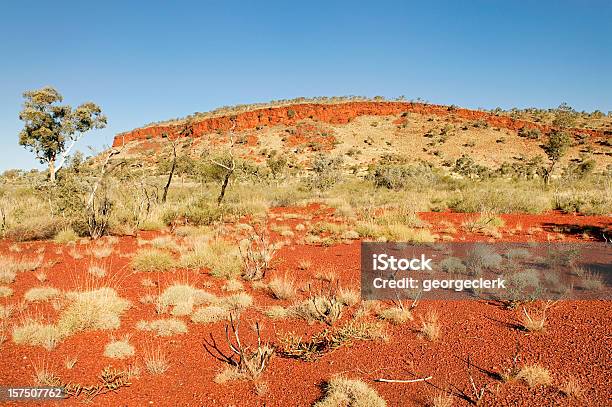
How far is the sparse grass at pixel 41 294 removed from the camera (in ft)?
21.0

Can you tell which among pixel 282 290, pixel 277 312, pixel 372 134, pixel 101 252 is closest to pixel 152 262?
pixel 101 252

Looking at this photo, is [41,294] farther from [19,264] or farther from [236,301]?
[236,301]

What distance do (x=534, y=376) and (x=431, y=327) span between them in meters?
1.33

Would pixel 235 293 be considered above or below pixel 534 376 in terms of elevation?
below

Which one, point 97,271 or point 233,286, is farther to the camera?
point 97,271

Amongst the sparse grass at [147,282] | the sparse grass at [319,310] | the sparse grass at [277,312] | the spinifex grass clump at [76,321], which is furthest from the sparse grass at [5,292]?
the sparse grass at [319,310]

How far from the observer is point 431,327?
16.1 ft

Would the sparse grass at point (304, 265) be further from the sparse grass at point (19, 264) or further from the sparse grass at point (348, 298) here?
the sparse grass at point (19, 264)

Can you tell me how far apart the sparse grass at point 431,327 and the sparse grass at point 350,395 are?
1.46m

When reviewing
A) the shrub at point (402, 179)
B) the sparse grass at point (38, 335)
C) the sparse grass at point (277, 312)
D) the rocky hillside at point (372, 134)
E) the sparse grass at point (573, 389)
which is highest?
the rocky hillside at point (372, 134)

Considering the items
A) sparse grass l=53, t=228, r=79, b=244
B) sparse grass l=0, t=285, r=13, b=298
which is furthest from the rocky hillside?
sparse grass l=0, t=285, r=13, b=298

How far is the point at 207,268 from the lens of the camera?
8.73 metres

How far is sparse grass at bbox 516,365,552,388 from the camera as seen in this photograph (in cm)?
374

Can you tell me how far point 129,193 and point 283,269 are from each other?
10912mm
